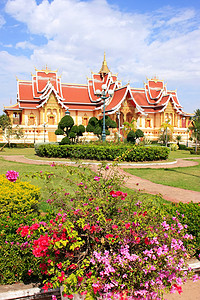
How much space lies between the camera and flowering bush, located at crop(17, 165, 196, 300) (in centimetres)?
259

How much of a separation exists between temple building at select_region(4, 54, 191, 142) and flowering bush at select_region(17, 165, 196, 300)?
2676cm

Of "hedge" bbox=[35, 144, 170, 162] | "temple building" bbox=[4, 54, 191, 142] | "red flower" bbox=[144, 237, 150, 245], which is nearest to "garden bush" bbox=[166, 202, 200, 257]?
"red flower" bbox=[144, 237, 150, 245]

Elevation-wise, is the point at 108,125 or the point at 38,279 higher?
the point at 108,125

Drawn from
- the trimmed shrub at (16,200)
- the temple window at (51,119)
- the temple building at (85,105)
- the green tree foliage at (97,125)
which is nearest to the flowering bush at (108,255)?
the trimmed shrub at (16,200)

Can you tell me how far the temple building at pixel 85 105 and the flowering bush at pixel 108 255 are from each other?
2676cm

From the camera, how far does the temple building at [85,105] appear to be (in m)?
31.6

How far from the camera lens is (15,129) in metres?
30.5

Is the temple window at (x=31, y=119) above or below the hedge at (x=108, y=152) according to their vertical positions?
above

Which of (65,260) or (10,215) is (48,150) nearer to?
(10,215)

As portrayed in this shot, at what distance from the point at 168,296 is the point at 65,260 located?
1.34 meters

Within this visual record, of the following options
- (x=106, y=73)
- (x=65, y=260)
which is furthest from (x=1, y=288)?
(x=106, y=73)

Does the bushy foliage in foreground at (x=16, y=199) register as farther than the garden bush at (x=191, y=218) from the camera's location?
Yes

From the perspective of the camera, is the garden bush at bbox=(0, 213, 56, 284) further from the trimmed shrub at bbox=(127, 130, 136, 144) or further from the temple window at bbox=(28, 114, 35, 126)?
the temple window at bbox=(28, 114, 35, 126)

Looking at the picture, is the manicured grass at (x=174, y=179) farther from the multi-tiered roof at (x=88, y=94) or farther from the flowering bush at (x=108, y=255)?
the multi-tiered roof at (x=88, y=94)
